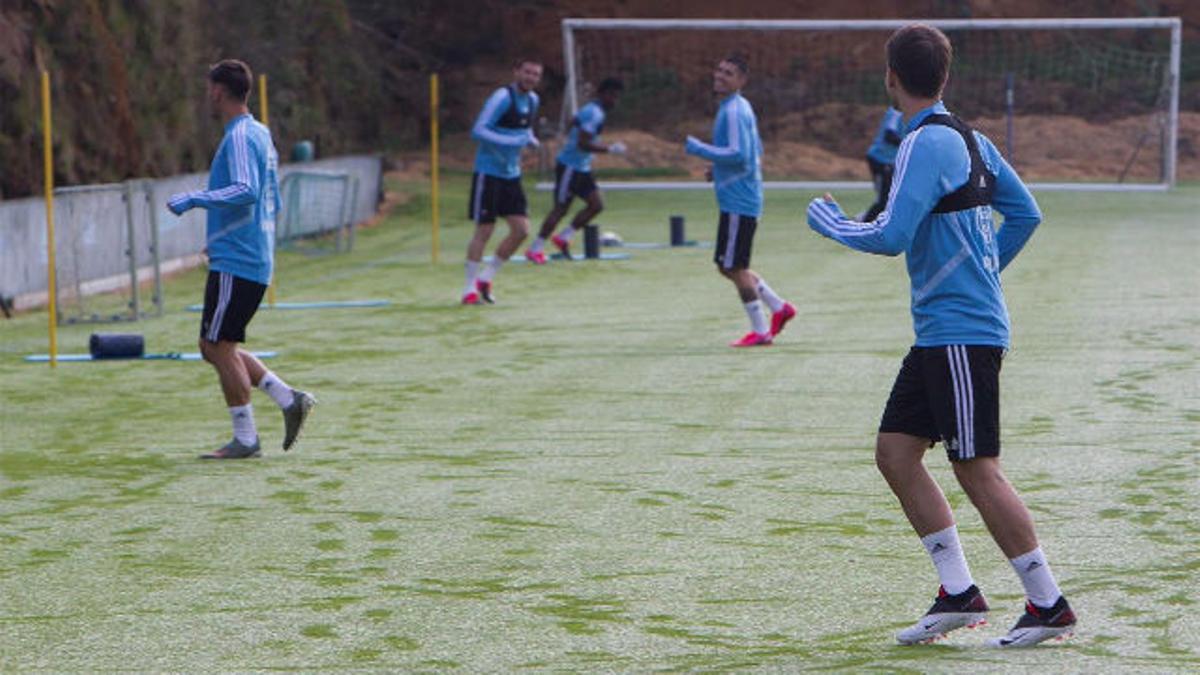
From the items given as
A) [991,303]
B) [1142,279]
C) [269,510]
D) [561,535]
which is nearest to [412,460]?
[269,510]

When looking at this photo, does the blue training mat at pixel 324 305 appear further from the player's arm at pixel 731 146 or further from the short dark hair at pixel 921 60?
the short dark hair at pixel 921 60

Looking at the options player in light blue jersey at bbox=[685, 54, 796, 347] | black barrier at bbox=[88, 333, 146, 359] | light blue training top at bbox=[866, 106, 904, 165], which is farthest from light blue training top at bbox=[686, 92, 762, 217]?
light blue training top at bbox=[866, 106, 904, 165]

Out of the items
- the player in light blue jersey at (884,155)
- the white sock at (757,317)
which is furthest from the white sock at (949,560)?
the player in light blue jersey at (884,155)

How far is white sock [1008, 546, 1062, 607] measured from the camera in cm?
609

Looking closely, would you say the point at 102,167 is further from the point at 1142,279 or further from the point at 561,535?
the point at 561,535

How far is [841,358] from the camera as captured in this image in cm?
1350

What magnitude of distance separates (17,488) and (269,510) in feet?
4.41

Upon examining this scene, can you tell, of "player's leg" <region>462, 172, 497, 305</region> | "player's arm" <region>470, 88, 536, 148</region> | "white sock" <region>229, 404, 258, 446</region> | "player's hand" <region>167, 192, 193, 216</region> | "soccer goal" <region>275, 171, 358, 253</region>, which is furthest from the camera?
"soccer goal" <region>275, 171, 358, 253</region>

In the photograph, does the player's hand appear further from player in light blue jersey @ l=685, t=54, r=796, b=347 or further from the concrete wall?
the concrete wall

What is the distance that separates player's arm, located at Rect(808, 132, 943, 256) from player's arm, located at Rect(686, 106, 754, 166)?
8.03m

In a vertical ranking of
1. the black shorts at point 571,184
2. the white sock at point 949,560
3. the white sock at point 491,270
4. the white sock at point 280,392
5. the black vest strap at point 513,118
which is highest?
the black vest strap at point 513,118

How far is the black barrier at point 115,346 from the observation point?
45.3 ft

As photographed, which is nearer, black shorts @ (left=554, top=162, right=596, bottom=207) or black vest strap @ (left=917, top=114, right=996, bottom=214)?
black vest strap @ (left=917, top=114, right=996, bottom=214)

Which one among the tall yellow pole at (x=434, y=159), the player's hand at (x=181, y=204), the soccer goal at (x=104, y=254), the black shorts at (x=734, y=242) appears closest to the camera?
the player's hand at (x=181, y=204)
